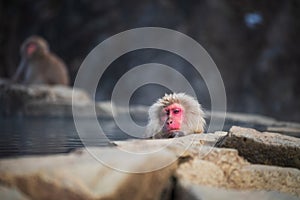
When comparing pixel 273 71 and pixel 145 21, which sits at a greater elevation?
pixel 145 21

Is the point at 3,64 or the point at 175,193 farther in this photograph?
the point at 3,64

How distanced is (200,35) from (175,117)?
9558mm

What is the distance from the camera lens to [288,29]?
11953mm

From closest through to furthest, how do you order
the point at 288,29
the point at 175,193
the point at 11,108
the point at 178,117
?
the point at 175,193 → the point at 178,117 → the point at 11,108 → the point at 288,29

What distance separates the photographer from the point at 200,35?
532 inches

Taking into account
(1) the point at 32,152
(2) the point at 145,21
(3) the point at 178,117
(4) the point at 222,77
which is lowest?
(1) the point at 32,152

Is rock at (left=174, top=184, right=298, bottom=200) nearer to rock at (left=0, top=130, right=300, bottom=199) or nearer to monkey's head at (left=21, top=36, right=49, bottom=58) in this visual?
rock at (left=0, top=130, right=300, bottom=199)

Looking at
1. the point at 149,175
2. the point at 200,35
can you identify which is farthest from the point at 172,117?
the point at 200,35

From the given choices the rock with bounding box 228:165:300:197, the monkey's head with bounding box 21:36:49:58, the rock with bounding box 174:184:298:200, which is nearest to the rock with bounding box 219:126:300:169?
the rock with bounding box 228:165:300:197

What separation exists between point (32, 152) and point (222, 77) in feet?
31.8

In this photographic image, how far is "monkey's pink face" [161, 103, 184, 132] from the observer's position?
4.14 m

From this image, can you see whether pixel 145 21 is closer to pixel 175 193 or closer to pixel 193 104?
pixel 193 104

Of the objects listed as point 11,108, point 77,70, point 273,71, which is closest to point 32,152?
point 11,108

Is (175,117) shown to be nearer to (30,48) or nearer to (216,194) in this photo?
(216,194)
